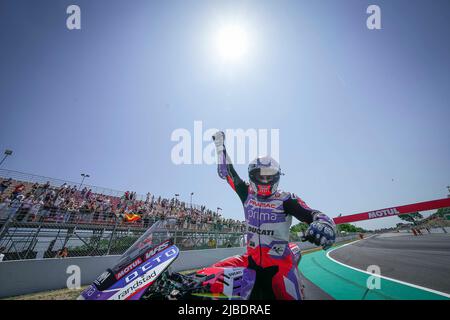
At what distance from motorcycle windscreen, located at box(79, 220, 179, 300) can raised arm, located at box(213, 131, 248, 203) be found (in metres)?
1.25

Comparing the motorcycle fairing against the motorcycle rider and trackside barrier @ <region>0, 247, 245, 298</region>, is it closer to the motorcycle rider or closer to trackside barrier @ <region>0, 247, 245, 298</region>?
the motorcycle rider

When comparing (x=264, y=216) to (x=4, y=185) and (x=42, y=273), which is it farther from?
(x=4, y=185)

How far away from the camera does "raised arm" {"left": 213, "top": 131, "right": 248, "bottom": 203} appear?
9.36 feet

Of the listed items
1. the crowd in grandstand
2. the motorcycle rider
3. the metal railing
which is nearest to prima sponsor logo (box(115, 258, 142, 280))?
the motorcycle rider

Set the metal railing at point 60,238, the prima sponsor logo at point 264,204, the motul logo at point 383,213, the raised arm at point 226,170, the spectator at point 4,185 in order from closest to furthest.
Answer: the prima sponsor logo at point 264,204 → the raised arm at point 226,170 → the metal railing at point 60,238 → the motul logo at point 383,213 → the spectator at point 4,185

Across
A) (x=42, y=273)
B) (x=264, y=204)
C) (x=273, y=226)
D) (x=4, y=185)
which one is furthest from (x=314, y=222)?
(x=4, y=185)

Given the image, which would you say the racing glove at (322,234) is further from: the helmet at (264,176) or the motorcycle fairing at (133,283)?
the motorcycle fairing at (133,283)

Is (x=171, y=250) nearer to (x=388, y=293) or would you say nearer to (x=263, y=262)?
(x=263, y=262)

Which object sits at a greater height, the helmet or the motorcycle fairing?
the helmet

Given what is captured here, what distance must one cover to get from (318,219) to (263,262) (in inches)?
28.9

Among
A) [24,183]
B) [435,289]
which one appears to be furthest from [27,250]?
[435,289]

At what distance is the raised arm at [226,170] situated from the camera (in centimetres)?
285
